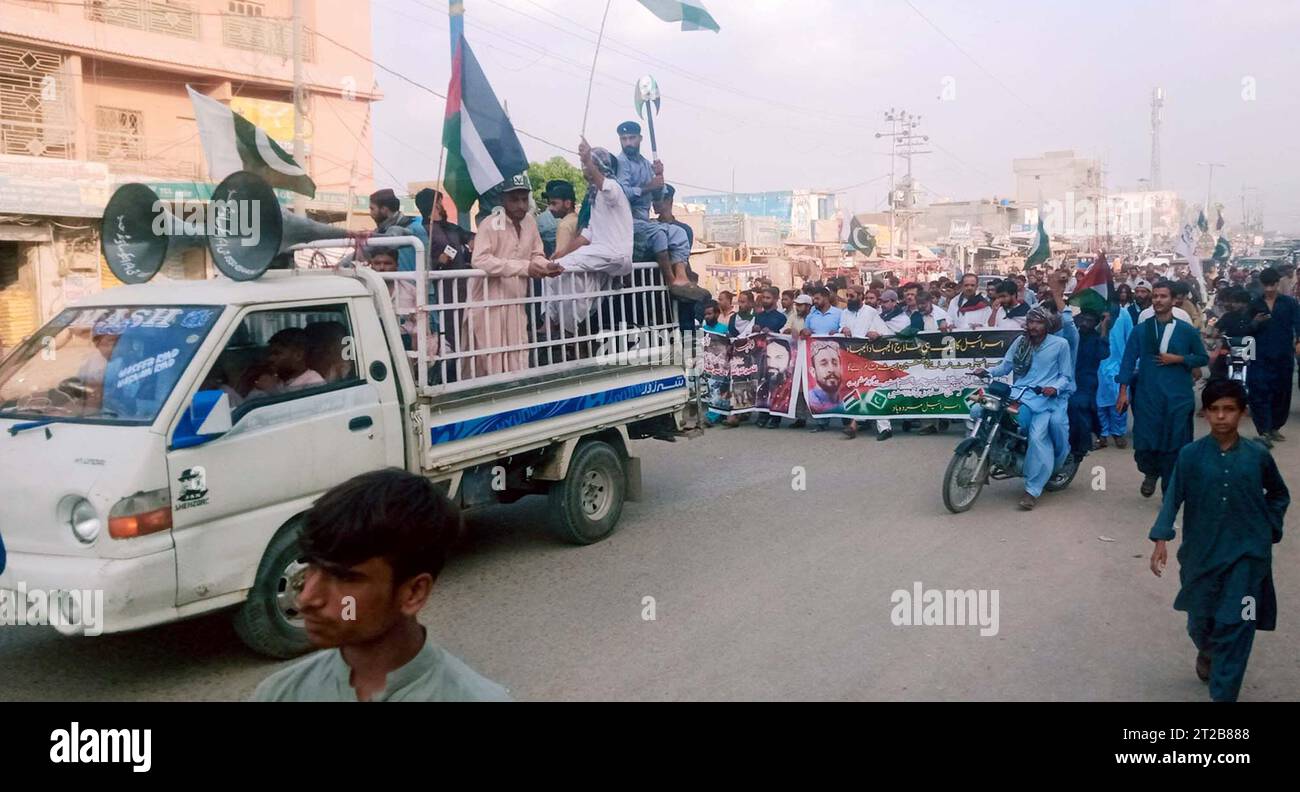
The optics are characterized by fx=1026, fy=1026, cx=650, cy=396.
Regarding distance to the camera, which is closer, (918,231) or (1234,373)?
(1234,373)

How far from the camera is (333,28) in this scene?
2633 centimetres

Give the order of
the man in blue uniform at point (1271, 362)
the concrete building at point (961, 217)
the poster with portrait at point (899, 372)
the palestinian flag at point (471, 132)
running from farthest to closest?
the concrete building at point (961, 217)
the poster with portrait at point (899, 372)
the man in blue uniform at point (1271, 362)
the palestinian flag at point (471, 132)

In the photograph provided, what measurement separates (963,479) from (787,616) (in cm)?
319

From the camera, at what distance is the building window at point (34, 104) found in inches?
770

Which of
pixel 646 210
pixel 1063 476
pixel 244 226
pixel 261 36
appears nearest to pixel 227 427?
pixel 244 226

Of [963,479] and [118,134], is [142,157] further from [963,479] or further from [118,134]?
[963,479]

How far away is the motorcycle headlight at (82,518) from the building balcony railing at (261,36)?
72.4 ft

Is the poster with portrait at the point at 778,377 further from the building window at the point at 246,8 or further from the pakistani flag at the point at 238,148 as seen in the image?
the building window at the point at 246,8

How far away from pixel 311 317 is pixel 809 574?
A: 3493 mm

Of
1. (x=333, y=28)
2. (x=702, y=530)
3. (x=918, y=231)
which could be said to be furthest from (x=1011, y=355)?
(x=918, y=231)

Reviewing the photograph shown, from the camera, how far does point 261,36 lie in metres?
25.0

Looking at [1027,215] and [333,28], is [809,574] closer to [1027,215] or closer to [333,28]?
[333,28]

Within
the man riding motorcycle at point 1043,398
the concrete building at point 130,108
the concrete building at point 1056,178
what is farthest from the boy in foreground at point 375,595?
the concrete building at point 1056,178
